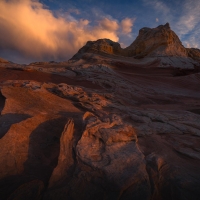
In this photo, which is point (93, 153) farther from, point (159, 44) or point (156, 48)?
point (159, 44)

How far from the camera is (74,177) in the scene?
6.85 feet

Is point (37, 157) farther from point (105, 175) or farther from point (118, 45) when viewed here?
point (118, 45)

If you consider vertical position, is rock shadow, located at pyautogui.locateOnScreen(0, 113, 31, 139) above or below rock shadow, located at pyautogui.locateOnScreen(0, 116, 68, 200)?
above

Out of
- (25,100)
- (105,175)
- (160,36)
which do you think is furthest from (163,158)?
(160,36)

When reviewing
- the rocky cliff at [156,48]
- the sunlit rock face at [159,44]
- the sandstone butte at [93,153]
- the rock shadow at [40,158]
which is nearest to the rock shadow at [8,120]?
the sandstone butte at [93,153]

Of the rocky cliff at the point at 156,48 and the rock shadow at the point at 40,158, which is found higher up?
the rocky cliff at the point at 156,48

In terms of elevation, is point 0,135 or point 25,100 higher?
point 25,100

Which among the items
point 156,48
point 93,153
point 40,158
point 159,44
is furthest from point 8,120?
point 159,44

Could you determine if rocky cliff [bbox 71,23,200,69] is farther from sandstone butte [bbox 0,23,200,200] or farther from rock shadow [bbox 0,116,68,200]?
rock shadow [bbox 0,116,68,200]

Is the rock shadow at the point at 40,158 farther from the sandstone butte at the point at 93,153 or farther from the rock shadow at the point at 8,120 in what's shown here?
the rock shadow at the point at 8,120

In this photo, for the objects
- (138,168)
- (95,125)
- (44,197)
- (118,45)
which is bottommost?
(44,197)

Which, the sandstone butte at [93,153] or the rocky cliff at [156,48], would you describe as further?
the rocky cliff at [156,48]

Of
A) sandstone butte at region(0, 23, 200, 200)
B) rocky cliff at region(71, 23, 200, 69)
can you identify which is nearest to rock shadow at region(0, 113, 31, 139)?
sandstone butte at region(0, 23, 200, 200)

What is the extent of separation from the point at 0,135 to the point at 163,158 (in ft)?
8.71
